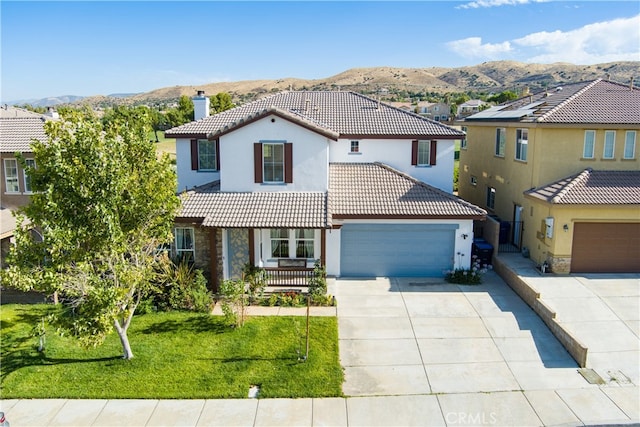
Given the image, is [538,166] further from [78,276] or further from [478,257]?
[78,276]

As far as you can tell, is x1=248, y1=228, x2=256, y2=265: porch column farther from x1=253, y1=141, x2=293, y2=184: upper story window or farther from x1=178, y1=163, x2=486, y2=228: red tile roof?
x1=253, y1=141, x2=293, y2=184: upper story window

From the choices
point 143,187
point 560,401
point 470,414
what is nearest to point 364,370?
point 470,414

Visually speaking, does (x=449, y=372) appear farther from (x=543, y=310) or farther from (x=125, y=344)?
(x=125, y=344)

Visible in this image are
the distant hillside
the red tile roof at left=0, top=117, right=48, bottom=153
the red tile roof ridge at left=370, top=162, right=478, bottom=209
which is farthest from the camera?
the distant hillside

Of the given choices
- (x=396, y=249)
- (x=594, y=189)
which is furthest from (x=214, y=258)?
(x=594, y=189)

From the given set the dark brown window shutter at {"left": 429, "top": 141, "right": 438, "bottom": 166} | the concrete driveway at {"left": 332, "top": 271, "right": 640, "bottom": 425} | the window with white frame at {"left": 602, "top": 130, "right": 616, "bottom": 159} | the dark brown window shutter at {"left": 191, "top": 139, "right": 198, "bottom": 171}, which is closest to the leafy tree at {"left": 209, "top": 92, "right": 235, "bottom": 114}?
the dark brown window shutter at {"left": 191, "top": 139, "right": 198, "bottom": 171}

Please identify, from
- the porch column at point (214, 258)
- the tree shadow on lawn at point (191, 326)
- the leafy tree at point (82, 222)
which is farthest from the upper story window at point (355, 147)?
the leafy tree at point (82, 222)
